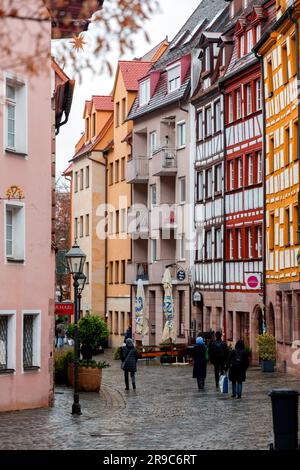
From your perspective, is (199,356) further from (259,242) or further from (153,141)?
(153,141)

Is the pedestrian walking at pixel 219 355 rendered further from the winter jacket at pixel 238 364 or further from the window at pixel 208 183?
the window at pixel 208 183

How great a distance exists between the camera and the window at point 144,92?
64562 millimetres

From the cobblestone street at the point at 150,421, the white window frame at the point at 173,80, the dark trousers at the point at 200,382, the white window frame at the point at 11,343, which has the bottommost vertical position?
the cobblestone street at the point at 150,421

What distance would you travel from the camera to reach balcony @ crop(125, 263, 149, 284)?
6464 centimetres

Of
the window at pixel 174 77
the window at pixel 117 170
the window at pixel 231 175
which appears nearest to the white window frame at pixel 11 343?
the window at pixel 231 175

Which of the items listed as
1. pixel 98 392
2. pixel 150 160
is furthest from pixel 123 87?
pixel 98 392

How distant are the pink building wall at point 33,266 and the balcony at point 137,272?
3669 centimetres

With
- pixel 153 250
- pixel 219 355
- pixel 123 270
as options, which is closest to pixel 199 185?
pixel 153 250

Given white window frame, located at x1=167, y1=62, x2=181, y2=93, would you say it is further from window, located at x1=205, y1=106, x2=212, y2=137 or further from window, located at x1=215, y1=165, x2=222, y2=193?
window, located at x1=215, y1=165, x2=222, y2=193

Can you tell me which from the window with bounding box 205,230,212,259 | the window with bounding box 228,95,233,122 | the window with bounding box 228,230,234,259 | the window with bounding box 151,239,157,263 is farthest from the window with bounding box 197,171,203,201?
the window with bounding box 151,239,157,263

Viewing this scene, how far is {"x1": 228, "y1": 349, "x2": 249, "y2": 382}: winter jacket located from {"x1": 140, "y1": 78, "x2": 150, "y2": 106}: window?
36854 mm

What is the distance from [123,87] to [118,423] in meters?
49.4

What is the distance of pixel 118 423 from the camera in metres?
22.8

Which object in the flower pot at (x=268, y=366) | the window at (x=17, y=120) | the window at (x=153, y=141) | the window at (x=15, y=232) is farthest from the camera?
the window at (x=153, y=141)
